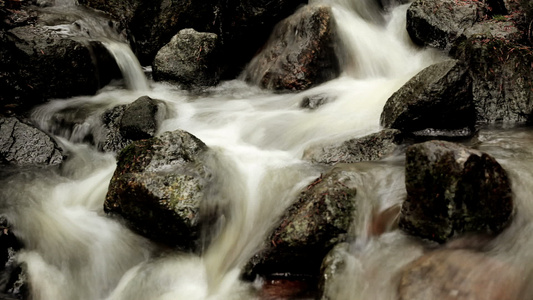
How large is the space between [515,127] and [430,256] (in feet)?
10.7

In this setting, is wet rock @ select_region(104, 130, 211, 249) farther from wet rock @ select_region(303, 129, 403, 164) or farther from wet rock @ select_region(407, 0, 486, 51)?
wet rock @ select_region(407, 0, 486, 51)

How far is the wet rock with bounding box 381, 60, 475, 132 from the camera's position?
566 cm

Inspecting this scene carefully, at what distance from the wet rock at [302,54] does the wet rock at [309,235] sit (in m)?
4.22

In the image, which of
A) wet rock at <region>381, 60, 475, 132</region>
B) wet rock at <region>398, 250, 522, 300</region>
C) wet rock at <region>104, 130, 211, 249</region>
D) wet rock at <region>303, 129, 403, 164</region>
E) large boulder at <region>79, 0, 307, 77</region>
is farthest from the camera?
large boulder at <region>79, 0, 307, 77</region>

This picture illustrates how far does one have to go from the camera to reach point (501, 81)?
6.18m

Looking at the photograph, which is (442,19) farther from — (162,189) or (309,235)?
(162,189)

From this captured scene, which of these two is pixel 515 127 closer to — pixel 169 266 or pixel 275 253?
pixel 275 253

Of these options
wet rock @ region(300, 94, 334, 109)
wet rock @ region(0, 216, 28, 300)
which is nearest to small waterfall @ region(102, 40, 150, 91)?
wet rock @ region(300, 94, 334, 109)

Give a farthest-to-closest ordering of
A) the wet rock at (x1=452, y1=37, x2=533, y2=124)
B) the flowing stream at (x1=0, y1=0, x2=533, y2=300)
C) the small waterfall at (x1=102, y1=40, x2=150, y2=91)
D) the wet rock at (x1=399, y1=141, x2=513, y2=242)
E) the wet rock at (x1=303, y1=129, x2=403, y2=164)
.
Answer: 1. the small waterfall at (x1=102, y1=40, x2=150, y2=91)
2. the wet rock at (x1=452, y1=37, x2=533, y2=124)
3. the wet rock at (x1=303, y1=129, x2=403, y2=164)
4. the flowing stream at (x1=0, y1=0, x2=533, y2=300)
5. the wet rock at (x1=399, y1=141, x2=513, y2=242)

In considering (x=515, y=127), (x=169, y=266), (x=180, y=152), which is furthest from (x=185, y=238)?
(x=515, y=127)

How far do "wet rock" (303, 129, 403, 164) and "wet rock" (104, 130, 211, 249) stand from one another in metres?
1.58

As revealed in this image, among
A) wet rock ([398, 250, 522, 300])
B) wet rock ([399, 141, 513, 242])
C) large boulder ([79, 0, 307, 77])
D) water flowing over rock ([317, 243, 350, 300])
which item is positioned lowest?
water flowing over rock ([317, 243, 350, 300])

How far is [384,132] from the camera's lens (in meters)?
5.68

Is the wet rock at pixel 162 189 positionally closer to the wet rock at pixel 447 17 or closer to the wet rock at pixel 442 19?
the wet rock at pixel 447 17
